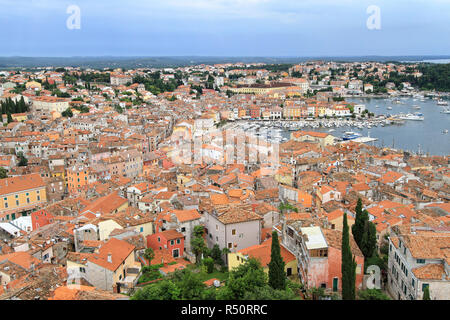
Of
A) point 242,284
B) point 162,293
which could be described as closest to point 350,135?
point 242,284

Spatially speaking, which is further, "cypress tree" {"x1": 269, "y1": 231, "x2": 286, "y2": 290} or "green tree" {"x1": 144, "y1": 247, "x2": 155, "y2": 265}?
"green tree" {"x1": 144, "y1": 247, "x2": 155, "y2": 265}

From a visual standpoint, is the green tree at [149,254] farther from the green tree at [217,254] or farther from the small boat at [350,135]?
the small boat at [350,135]

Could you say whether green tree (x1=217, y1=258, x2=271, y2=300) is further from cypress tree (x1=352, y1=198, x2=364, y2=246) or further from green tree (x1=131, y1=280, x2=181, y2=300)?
cypress tree (x1=352, y1=198, x2=364, y2=246)

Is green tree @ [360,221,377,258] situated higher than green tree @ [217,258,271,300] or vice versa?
green tree @ [217,258,271,300]

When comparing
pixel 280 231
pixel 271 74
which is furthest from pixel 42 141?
pixel 271 74

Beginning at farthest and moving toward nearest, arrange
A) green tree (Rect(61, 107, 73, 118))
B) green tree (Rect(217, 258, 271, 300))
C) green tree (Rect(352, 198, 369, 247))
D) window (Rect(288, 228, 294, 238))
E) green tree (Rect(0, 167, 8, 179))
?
green tree (Rect(61, 107, 73, 118)) → green tree (Rect(0, 167, 8, 179)) → green tree (Rect(352, 198, 369, 247)) → window (Rect(288, 228, 294, 238)) → green tree (Rect(217, 258, 271, 300))

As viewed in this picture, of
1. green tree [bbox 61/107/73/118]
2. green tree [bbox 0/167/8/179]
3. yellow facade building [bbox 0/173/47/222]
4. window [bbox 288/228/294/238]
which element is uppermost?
green tree [bbox 61/107/73/118]

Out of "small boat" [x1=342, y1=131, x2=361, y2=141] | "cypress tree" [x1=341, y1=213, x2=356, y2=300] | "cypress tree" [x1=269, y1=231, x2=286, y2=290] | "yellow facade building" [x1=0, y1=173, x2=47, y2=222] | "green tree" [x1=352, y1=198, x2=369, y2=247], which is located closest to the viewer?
"cypress tree" [x1=341, y1=213, x2=356, y2=300]

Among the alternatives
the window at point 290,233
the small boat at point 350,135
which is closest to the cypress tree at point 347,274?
the window at point 290,233

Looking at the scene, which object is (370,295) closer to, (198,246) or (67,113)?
(198,246)

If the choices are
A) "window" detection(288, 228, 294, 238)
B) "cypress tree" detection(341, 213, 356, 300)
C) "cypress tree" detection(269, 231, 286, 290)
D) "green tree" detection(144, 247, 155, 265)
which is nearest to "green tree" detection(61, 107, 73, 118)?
"green tree" detection(144, 247, 155, 265)

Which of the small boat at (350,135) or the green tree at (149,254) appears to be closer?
the green tree at (149,254)
